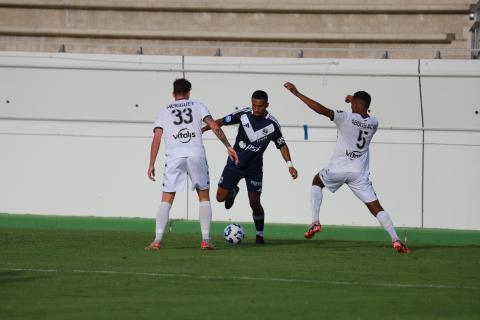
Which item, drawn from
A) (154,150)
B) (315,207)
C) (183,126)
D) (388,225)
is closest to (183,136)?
(183,126)

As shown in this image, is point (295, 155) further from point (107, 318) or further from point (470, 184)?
point (107, 318)

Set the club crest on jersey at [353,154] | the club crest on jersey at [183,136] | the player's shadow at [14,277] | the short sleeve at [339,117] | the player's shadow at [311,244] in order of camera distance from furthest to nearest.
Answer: the player's shadow at [311,244], the club crest on jersey at [353,154], the short sleeve at [339,117], the club crest on jersey at [183,136], the player's shadow at [14,277]

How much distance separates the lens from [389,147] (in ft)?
70.5

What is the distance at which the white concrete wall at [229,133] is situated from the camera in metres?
21.3

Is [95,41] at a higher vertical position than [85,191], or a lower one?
higher

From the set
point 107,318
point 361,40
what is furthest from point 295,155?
point 107,318

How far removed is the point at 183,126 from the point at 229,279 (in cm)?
370

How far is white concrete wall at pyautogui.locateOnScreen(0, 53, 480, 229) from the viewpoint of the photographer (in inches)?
840

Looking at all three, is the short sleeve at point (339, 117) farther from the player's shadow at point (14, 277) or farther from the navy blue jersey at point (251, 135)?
the player's shadow at point (14, 277)

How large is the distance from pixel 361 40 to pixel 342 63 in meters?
5.47

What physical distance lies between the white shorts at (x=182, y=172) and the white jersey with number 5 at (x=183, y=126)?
0.07 m

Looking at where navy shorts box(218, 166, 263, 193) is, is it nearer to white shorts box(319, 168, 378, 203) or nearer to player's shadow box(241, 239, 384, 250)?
player's shadow box(241, 239, 384, 250)

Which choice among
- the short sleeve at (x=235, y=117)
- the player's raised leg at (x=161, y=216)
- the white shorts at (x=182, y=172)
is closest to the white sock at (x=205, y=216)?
the white shorts at (x=182, y=172)

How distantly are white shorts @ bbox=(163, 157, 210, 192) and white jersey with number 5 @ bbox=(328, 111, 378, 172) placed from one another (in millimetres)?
1836
